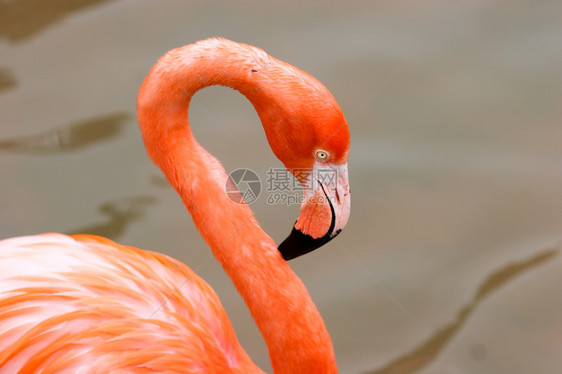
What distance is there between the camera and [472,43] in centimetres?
506

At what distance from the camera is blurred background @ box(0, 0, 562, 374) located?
3688mm

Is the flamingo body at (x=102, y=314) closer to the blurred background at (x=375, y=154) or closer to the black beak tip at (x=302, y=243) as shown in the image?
the black beak tip at (x=302, y=243)

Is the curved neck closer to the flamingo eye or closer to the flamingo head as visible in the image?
the flamingo head

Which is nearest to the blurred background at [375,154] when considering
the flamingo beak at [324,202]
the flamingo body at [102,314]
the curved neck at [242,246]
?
the flamingo body at [102,314]

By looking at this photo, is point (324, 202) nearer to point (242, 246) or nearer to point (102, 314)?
point (242, 246)

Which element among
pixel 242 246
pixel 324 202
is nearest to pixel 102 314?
pixel 242 246

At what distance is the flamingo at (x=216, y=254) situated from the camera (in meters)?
2.36

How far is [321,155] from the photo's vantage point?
2.38 metres

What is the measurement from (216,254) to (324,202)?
21.8 inches

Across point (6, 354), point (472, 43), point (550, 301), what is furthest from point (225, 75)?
point (472, 43)

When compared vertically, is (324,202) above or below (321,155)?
below

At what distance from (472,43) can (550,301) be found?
230 centimetres

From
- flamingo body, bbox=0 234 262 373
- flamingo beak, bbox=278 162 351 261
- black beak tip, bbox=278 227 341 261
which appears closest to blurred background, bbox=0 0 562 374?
flamingo body, bbox=0 234 262 373

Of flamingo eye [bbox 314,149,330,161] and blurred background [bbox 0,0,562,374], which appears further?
blurred background [bbox 0,0,562,374]
